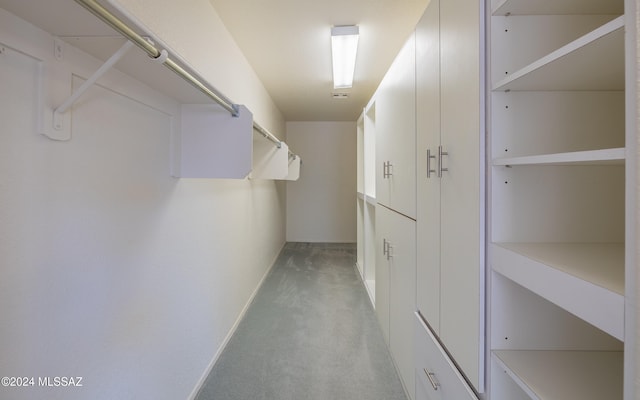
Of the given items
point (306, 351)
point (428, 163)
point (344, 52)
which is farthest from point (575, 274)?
point (344, 52)

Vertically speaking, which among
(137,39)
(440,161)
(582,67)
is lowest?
(440,161)

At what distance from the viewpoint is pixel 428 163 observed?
134 cm

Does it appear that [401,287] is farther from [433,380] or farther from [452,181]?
[452,181]

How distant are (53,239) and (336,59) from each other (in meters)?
2.53

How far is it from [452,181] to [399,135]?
0.85 meters

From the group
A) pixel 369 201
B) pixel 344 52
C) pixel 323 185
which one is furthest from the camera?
pixel 323 185

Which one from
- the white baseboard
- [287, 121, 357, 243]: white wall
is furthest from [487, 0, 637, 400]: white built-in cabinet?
[287, 121, 357, 243]: white wall

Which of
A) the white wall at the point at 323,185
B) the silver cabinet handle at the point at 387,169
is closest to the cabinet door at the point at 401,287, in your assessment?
the silver cabinet handle at the point at 387,169

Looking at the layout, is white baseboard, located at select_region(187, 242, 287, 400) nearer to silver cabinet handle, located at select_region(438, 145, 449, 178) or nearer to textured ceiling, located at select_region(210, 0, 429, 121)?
silver cabinet handle, located at select_region(438, 145, 449, 178)

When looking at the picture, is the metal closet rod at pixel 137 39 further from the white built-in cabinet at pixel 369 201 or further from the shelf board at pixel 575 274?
the white built-in cabinet at pixel 369 201

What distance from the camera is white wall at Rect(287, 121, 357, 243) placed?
5.92 metres

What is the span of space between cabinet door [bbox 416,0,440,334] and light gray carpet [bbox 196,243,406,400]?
2.67ft

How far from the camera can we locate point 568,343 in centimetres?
90

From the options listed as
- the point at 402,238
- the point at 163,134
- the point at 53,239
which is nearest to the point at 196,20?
the point at 163,134
